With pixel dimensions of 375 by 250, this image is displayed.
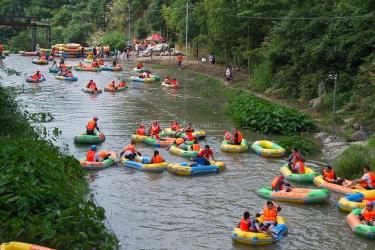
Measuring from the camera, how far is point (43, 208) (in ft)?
41.7

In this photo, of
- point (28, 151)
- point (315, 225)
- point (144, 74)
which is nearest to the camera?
point (28, 151)

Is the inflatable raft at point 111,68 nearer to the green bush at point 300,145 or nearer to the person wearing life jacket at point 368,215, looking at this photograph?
the green bush at point 300,145

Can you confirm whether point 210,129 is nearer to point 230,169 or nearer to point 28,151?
point 230,169

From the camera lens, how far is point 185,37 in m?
51.4

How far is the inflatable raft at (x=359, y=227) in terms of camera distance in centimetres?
1495

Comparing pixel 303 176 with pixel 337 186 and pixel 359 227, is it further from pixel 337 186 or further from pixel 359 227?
pixel 359 227

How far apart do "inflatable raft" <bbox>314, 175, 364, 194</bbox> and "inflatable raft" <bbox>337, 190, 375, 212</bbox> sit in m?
0.49

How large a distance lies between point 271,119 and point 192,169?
767 cm

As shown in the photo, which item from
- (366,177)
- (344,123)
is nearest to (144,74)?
(344,123)

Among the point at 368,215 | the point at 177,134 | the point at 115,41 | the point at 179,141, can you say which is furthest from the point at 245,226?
the point at 115,41

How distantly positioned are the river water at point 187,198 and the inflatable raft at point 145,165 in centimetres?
21

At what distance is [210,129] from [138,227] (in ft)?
42.7

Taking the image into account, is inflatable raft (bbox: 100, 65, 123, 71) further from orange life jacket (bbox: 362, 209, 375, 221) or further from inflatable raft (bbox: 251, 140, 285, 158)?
orange life jacket (bbox: 362, 209, 375, 221)

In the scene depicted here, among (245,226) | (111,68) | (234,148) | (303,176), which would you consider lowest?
(245,226)
